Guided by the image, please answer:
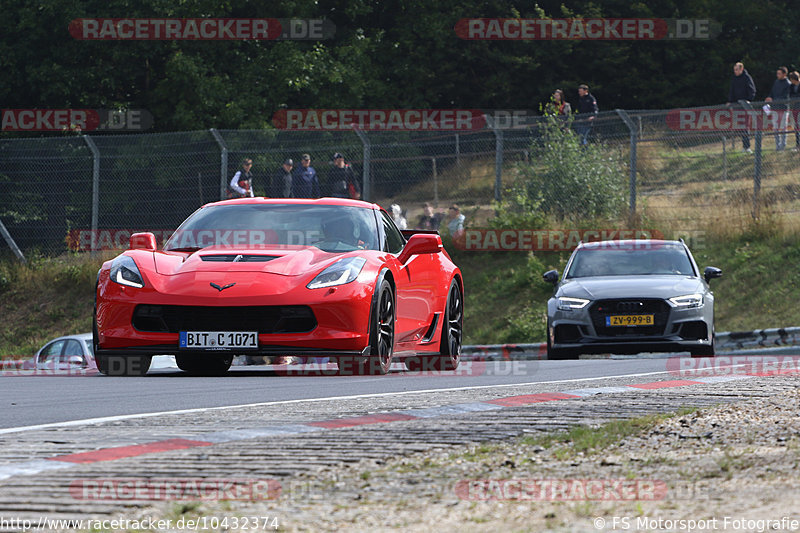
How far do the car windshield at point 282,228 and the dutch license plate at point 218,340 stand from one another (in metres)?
1.12

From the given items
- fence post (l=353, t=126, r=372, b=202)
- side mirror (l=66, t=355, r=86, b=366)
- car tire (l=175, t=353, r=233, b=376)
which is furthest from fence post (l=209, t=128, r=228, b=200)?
car tire (l=175, t=353, r=233, b=376)

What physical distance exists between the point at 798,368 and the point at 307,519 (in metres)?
7.86

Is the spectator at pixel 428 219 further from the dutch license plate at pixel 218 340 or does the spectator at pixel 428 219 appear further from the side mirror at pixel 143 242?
the dutch license plate at pixel 218 340

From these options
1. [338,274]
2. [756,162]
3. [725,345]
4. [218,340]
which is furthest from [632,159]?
[218,340]

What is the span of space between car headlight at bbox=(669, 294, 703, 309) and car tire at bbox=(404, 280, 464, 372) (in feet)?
10.3

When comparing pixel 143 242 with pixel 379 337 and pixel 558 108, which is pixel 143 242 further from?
pixel 558 108

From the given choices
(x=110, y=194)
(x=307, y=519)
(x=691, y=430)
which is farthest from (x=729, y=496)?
(x=110, y=194)

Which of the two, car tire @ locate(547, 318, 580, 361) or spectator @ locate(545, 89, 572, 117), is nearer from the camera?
car tire @ locate(547, 318, 580, 361)

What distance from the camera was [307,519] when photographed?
3980 millimetres

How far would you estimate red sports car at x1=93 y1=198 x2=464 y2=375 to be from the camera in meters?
9.30

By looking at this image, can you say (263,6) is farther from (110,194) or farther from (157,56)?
(110,194)

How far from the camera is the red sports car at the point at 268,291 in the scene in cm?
930

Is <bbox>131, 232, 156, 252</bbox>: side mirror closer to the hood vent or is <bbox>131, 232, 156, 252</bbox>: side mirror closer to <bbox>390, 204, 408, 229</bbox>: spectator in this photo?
the hood vent

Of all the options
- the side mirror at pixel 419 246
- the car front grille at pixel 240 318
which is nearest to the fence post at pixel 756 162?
the side mirror at pixel 419 246
